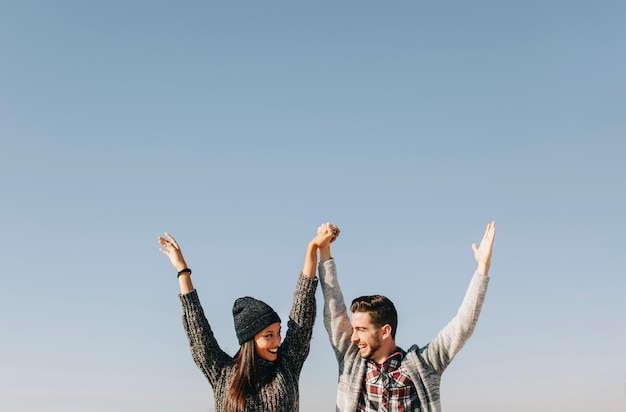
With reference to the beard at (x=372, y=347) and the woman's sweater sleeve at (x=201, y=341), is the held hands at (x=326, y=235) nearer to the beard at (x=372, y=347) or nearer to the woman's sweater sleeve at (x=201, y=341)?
the beard at (x=372, y=347)

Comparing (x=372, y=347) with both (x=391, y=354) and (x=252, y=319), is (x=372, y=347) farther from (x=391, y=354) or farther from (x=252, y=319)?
(x=252, y=319)

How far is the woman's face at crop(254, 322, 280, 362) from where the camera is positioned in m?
8.22

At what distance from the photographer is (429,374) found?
26.8 feet

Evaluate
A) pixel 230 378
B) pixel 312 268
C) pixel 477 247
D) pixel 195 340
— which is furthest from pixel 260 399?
pixel 477 247

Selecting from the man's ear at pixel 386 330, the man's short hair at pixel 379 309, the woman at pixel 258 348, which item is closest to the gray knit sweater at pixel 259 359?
the woman at pixel 258 348

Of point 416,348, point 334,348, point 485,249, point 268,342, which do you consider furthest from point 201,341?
point 485,249

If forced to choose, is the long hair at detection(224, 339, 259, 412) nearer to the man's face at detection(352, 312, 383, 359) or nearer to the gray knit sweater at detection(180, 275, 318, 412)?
the gray knit sweater at detection(180, 275, 318, 412)

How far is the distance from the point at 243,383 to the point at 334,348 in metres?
1.08

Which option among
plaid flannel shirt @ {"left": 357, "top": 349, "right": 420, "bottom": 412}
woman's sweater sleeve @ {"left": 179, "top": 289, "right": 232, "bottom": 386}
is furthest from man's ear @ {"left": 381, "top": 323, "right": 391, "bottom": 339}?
woman's sweater sleeve @ {"left": 179, "top": 289, "right": 232, "bottom": 386}

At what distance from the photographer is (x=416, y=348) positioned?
331 inches

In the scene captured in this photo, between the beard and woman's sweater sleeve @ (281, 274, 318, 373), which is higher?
woman's sweater sleeve @ (281, 274, 318, 373)

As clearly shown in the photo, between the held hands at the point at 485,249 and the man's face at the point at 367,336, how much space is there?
4.10ft

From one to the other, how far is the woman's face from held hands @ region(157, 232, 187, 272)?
4.02 ft

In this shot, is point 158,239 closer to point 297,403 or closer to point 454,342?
point 297,403
